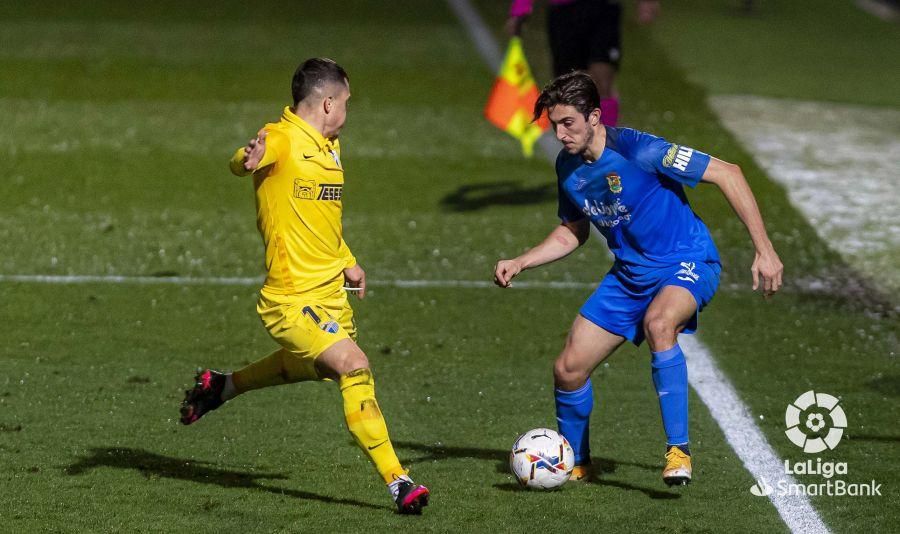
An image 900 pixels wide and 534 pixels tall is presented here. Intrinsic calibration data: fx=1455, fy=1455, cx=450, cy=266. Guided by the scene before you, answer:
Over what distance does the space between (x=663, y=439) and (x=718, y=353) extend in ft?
5.25

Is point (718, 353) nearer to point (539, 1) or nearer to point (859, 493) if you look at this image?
point (859, 493)

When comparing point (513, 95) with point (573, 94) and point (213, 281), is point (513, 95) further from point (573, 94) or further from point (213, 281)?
point (573, 94)

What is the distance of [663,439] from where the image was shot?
23.0 ft

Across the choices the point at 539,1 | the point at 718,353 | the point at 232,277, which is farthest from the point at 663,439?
the point at 539,1

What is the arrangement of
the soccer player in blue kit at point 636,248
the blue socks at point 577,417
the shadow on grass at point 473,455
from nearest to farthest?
the soccer player in blue kit at point 636,248 < the blue socks at point 577,417 < the shadow on grass at point 473,455

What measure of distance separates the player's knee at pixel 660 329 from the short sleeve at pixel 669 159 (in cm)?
58

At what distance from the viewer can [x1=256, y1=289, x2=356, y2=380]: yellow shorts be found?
5.95 meters

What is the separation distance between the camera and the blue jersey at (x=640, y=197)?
6195 millimetres

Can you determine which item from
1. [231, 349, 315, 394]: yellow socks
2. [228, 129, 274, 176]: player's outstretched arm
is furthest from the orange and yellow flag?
[228, 129, 274, 176]: player's outstretched arm

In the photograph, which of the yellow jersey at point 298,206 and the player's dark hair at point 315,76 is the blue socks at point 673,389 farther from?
the player's dark hair at point 315,76

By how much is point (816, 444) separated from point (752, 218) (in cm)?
147

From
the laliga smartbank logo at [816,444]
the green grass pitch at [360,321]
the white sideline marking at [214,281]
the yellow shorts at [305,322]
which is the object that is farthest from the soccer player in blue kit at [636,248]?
the white sideline marking at [214,281]

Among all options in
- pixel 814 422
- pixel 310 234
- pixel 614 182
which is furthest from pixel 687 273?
pixel 310 234

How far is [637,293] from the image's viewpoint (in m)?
6.36
